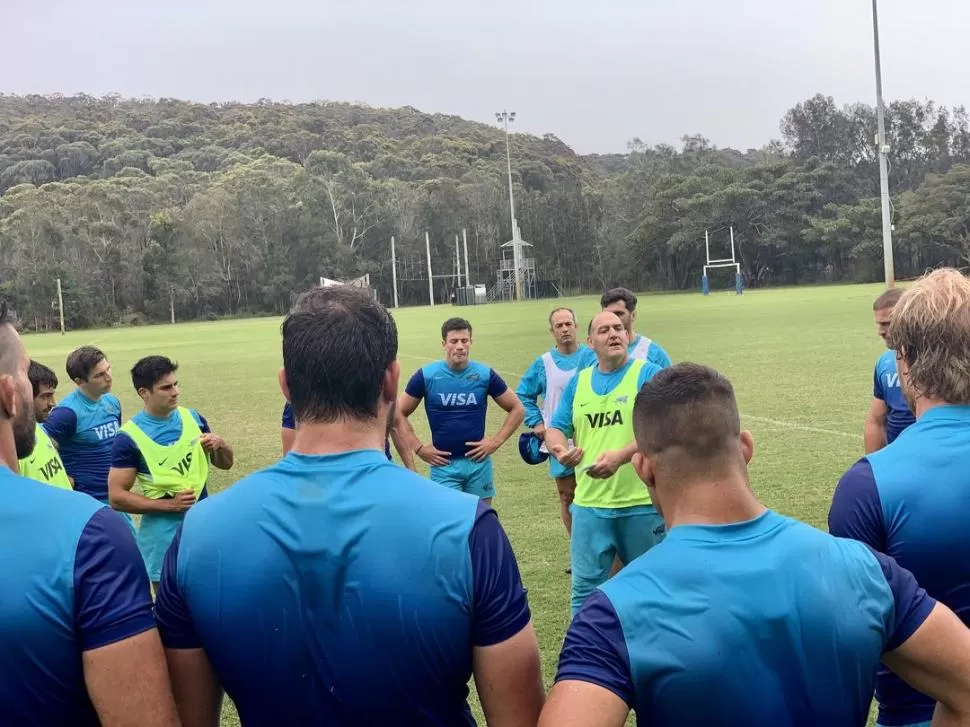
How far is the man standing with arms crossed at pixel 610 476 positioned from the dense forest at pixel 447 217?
77.1 m

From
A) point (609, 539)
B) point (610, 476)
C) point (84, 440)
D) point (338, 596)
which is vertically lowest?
point (609, 539)

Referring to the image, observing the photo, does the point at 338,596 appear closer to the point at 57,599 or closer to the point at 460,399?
the point at 57,599

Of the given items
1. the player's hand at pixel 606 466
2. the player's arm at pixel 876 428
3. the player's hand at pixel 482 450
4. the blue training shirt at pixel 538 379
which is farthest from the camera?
the blue training shirt at pixel 538 379

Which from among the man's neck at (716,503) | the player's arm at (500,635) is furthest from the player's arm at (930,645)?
the player's arm at (500,635)

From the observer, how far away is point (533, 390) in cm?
831

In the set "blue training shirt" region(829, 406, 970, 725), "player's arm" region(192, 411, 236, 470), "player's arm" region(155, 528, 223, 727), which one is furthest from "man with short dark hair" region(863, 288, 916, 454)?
"player's arm" region(155, 528, 223, 727)

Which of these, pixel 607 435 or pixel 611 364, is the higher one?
pixel 611 364

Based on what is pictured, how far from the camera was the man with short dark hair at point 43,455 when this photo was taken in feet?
16.8

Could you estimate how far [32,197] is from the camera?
94.0 meters

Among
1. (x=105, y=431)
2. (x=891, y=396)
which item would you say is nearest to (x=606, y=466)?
(x=891, y=396)

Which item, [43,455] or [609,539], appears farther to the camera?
[609,539]

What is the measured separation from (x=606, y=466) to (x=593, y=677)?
10.9 ft

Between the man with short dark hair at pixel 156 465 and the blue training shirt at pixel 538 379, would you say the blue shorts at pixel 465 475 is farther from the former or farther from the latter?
the man with short dark hair at pixel 156 465

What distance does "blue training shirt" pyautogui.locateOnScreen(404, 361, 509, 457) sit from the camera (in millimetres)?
7781
